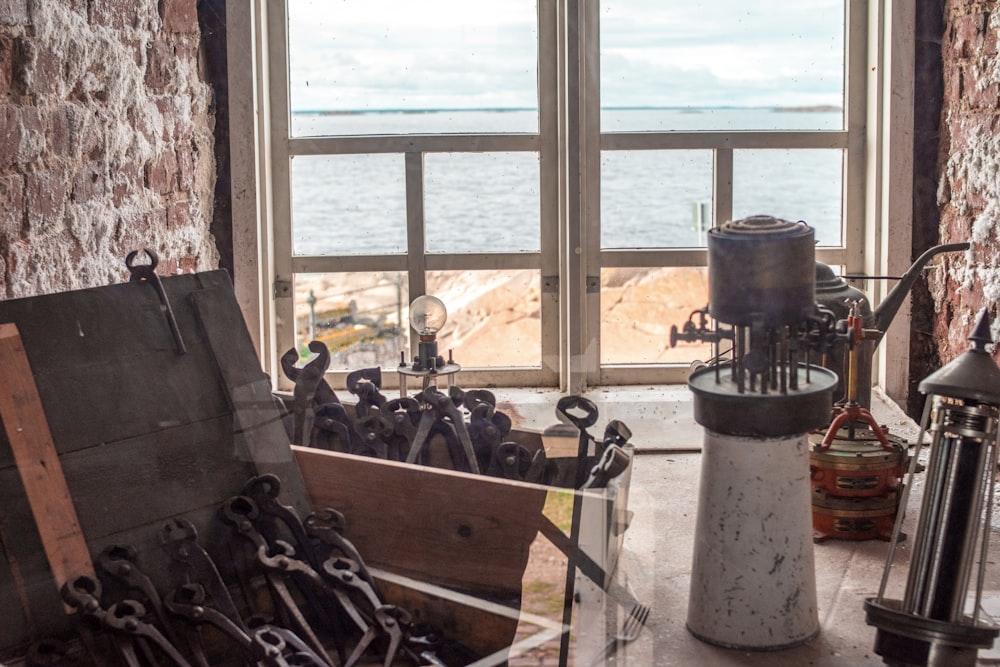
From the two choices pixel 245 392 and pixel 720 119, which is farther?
pixel 720 119

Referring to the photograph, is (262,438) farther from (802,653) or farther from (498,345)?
(498,345)

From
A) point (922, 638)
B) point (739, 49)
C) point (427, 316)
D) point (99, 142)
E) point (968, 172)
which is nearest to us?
point (922, 638)

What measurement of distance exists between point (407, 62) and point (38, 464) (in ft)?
6.64

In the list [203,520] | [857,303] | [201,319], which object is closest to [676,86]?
[857,303]

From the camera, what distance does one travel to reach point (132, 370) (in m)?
1.93

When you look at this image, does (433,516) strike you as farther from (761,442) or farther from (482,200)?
(482,200)

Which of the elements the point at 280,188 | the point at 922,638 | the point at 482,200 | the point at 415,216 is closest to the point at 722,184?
the point at 482,200

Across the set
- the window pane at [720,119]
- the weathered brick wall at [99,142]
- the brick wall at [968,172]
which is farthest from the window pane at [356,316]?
the brick wall at [968,172]

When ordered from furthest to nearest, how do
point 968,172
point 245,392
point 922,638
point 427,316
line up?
point 968,172 < point 427,316 < point 245,392 < point 922,638

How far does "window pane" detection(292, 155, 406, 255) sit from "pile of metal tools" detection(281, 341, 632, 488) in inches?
40.3

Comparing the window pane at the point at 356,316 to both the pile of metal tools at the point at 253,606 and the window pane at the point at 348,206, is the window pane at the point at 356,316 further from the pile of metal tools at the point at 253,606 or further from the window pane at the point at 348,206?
the pile of metal tools at the point at 253,606

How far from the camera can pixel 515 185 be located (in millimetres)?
3457

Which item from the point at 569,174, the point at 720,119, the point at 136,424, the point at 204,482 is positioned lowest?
the point at 204,482

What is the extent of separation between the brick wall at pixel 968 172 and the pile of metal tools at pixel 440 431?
4.15 ft
